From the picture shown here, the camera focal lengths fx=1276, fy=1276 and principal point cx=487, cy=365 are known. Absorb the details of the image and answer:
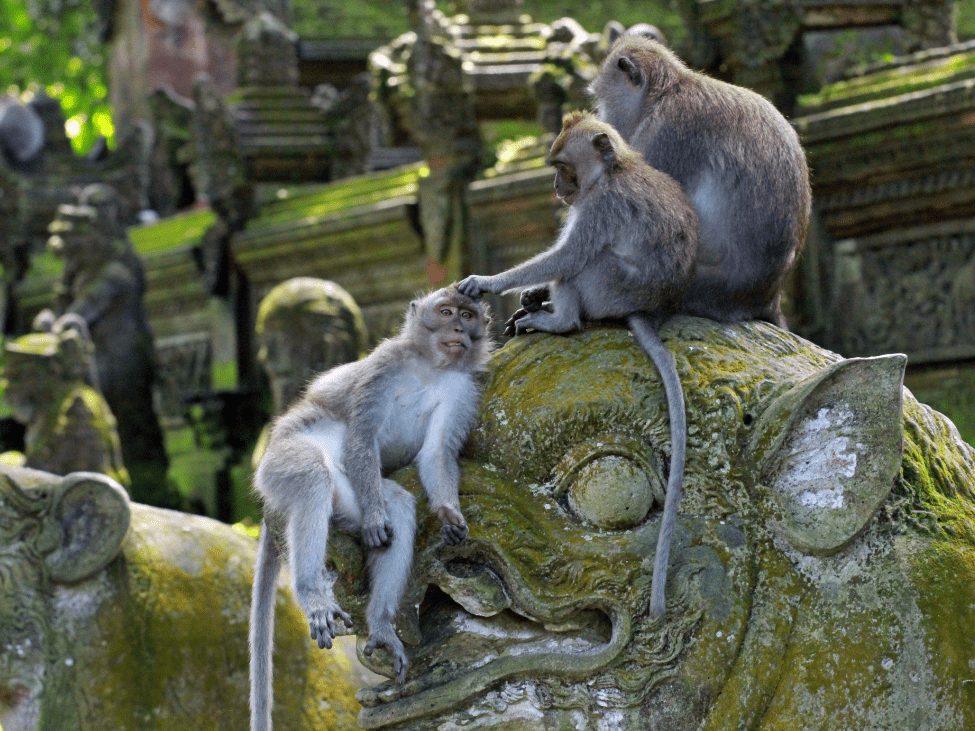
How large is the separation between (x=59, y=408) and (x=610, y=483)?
28.1 feet

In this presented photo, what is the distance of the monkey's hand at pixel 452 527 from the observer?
3068 millimetres

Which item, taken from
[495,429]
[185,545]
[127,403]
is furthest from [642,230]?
[127,403]

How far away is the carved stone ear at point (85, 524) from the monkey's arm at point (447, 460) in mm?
1445

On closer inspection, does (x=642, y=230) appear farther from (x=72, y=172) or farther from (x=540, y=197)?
(x=72, y=172)

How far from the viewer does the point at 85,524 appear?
4.36 m

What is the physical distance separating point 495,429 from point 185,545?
1855mm

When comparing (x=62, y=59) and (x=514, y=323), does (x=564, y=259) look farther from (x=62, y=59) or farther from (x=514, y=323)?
(x=62, y=59)

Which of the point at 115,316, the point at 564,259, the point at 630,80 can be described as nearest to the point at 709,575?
the point at 564,259

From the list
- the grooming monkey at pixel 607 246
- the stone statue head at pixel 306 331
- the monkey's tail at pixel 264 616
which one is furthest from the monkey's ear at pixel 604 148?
the stone statue head at pixel 306 331

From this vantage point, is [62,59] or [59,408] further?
[62,59]

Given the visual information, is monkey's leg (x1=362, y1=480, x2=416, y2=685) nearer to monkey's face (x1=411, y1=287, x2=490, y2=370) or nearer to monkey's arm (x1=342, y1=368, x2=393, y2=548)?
monkey's arm (x1=342, y1=368, x2=393, y2=548)

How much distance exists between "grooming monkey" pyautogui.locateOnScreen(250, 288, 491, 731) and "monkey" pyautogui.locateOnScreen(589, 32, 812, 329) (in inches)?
38.4

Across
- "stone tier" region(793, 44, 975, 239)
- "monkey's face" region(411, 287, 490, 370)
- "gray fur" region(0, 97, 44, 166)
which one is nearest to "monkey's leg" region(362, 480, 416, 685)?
"monkey's face" region(411, 287, 490, 370)

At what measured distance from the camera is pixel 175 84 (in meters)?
26.3
